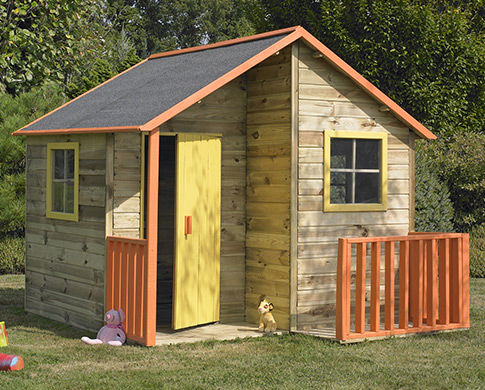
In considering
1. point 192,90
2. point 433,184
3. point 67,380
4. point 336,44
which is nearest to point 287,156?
point 192,90

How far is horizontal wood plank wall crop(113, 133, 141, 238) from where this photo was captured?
375 inches

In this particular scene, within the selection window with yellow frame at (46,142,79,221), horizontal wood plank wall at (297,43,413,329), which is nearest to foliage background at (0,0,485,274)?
window with yellow frame at (46,142,79,221)

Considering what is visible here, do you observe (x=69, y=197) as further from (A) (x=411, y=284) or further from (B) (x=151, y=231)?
(A) (x=411, y=284)

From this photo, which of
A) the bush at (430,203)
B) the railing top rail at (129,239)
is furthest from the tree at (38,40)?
the railing top rail at (129,239)

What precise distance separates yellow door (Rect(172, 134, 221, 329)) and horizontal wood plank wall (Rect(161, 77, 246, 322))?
17 centimetres

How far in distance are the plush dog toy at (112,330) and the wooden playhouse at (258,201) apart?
0.13 meters

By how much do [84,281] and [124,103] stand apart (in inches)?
89.4

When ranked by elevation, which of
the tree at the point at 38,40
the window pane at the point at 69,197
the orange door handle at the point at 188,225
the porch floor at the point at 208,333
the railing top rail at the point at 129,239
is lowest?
the porch floor at the point at 208,333

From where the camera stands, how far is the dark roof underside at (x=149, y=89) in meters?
9.20

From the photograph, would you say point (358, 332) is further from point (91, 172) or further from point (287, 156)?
point (91, 172)

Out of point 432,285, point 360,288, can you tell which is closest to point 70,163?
point 360,288

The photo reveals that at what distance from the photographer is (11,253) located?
16.6 m

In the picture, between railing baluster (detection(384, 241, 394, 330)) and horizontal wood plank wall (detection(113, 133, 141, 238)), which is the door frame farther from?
railing baluster (detection(384, 241, 394, 330))

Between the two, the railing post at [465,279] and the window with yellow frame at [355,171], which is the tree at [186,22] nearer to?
the window with yellow frame at [355,171]
